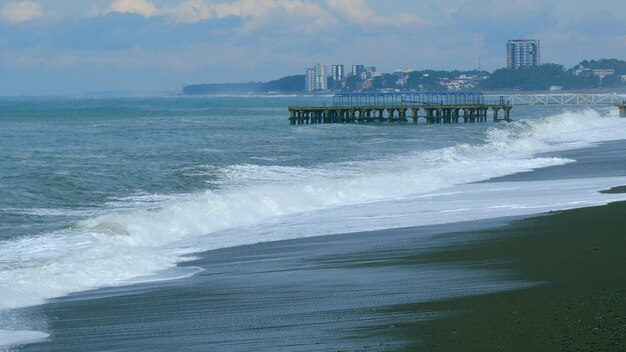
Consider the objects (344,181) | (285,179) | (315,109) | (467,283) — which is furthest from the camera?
(315,109)

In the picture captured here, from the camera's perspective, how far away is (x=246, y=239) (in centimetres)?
1819

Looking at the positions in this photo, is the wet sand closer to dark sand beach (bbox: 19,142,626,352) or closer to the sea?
dark sand beach (bbox: 19,142,626,352)

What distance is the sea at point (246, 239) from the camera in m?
10.5

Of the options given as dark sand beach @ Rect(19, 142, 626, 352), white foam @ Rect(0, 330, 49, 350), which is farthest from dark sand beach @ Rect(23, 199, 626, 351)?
white foam @ Rect(0, 330, 49, 350)

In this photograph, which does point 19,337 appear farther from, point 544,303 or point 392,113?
point 392,113

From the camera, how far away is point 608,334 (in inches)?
348

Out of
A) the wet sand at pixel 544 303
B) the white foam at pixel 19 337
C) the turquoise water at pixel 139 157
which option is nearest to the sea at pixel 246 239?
the white foam at pixel 19 337

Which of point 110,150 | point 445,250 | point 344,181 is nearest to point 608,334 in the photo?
point 445,250

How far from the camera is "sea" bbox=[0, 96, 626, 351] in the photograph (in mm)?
10523

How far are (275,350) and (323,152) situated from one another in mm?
36459

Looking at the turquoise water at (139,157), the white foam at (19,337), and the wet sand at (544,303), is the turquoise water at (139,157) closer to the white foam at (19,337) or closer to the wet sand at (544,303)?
the white foam at (19,337)

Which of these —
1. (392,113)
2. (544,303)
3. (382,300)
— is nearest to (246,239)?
Result: (382,300)

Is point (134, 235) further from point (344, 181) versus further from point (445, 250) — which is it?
point (344, 181)

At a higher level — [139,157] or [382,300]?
[382,300]
